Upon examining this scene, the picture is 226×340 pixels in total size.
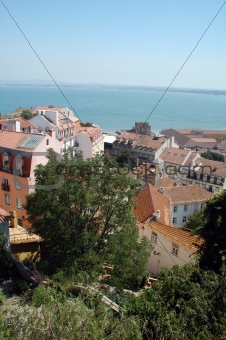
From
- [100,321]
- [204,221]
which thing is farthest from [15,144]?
[100,321]

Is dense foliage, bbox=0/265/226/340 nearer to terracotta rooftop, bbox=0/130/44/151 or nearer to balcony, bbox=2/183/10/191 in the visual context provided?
terracotta rooftop, bbox=0/130/44/151

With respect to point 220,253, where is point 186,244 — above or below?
below

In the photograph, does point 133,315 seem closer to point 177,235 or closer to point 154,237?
point 177,235

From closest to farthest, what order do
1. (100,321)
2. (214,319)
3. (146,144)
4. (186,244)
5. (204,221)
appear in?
(100,321)
(214,319)
(204,221)
(186,244)
(146,144)

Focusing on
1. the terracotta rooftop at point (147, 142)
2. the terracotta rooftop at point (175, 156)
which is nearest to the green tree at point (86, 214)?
the terracotta rooftop at point (175, 156)

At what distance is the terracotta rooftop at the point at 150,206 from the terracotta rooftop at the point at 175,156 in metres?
15.2

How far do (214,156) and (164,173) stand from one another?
1418 cm

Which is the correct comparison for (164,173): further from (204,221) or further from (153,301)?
(153,301)

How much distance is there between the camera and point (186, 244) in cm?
1009

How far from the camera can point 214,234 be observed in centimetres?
701

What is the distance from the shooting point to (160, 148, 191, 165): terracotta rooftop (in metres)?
30.6

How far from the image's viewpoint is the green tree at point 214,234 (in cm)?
684

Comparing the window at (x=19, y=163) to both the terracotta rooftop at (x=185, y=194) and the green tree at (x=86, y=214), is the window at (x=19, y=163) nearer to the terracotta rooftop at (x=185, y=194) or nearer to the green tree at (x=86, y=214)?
the green tree at (x=86, y=214)

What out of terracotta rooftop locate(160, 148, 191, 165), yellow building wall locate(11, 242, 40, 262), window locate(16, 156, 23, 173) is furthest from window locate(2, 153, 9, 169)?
terracotta rooftop locate(160, 148, 191, 165)
